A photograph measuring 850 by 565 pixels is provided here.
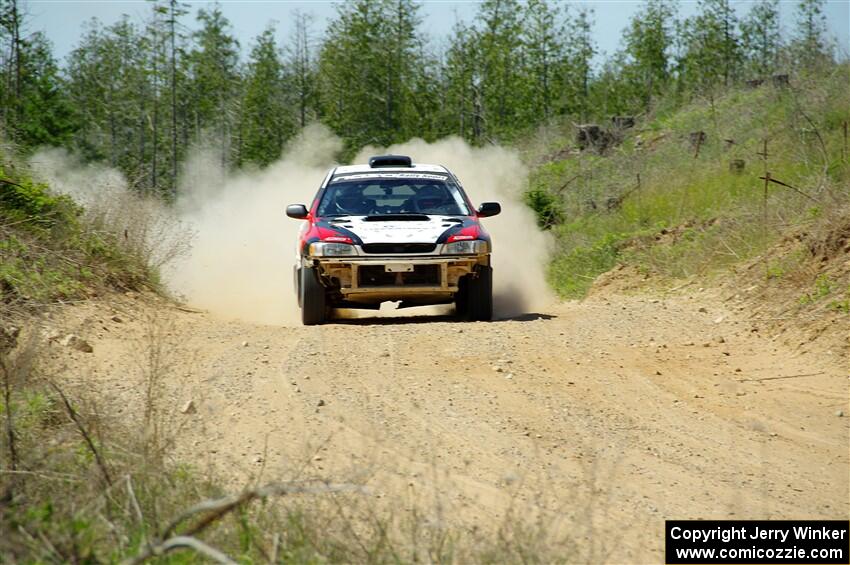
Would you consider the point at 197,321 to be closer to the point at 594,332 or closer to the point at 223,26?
the point at 594,332

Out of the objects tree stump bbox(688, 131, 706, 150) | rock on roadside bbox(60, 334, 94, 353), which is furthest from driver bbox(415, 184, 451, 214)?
tree stump bbox(688, 131, 706, 150)

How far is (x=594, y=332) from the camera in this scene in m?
10.4

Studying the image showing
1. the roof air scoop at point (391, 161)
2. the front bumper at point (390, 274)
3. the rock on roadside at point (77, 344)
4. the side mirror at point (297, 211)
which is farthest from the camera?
the roof air scoop at point (391, 161)

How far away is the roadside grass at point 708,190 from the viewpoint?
46.1 ft

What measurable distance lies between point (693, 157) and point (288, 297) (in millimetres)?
11747

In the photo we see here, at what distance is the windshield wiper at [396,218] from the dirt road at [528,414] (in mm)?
1429

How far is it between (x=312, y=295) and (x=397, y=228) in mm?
1169

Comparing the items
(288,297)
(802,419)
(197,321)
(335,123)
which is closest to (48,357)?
(197,321)

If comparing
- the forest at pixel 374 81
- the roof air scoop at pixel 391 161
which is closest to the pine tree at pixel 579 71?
the forest at pixel 374 81

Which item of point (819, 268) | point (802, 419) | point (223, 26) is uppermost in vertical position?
point (223, 26)

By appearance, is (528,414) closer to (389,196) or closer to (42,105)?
(389,196)

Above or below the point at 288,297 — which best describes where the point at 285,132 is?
above

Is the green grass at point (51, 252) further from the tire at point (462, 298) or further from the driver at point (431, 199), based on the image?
the tire at point (462, 298)

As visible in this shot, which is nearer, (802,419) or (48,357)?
(802,419)
